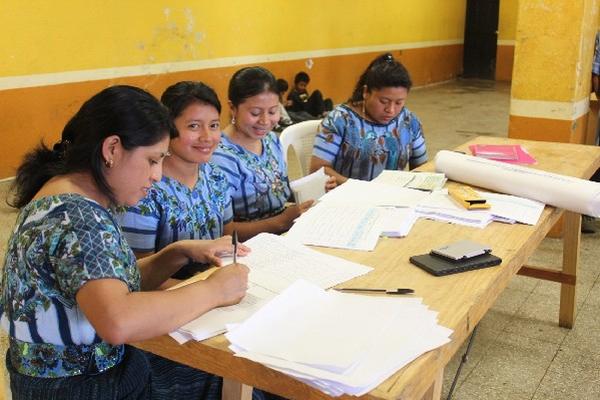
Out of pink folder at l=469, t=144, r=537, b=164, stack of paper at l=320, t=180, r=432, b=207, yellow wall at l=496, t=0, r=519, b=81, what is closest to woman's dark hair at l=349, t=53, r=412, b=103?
pink folder at l=469, t=144, r=537, b=164

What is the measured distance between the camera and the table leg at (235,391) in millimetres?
1335

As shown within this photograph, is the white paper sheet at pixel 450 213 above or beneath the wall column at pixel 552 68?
beneath

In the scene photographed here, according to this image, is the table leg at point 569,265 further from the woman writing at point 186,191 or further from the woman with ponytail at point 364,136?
the woman writing at point 186,191

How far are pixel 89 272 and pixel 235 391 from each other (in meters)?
0.42

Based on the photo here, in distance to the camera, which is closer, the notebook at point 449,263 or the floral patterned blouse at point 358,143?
the notebook at point 449,263

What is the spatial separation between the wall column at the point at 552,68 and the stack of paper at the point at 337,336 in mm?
3000

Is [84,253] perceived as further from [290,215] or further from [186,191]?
[290,215]

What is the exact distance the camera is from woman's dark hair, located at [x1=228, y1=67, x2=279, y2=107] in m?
2.28

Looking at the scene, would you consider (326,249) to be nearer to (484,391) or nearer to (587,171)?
(484,391)

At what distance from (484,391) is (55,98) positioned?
4.49 meters

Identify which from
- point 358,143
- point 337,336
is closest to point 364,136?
point 358,143

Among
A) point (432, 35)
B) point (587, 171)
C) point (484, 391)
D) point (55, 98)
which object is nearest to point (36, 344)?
point (484, 391)

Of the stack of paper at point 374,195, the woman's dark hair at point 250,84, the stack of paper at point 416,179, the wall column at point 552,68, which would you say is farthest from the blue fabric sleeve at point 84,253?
the wall column at point 552,68

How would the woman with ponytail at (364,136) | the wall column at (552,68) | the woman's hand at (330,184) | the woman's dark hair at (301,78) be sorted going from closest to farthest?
the woman's hand at (330,184), the woman with ponytail at (364,136), the wall column at (552,68), the woman's dark hair at (301,78)
